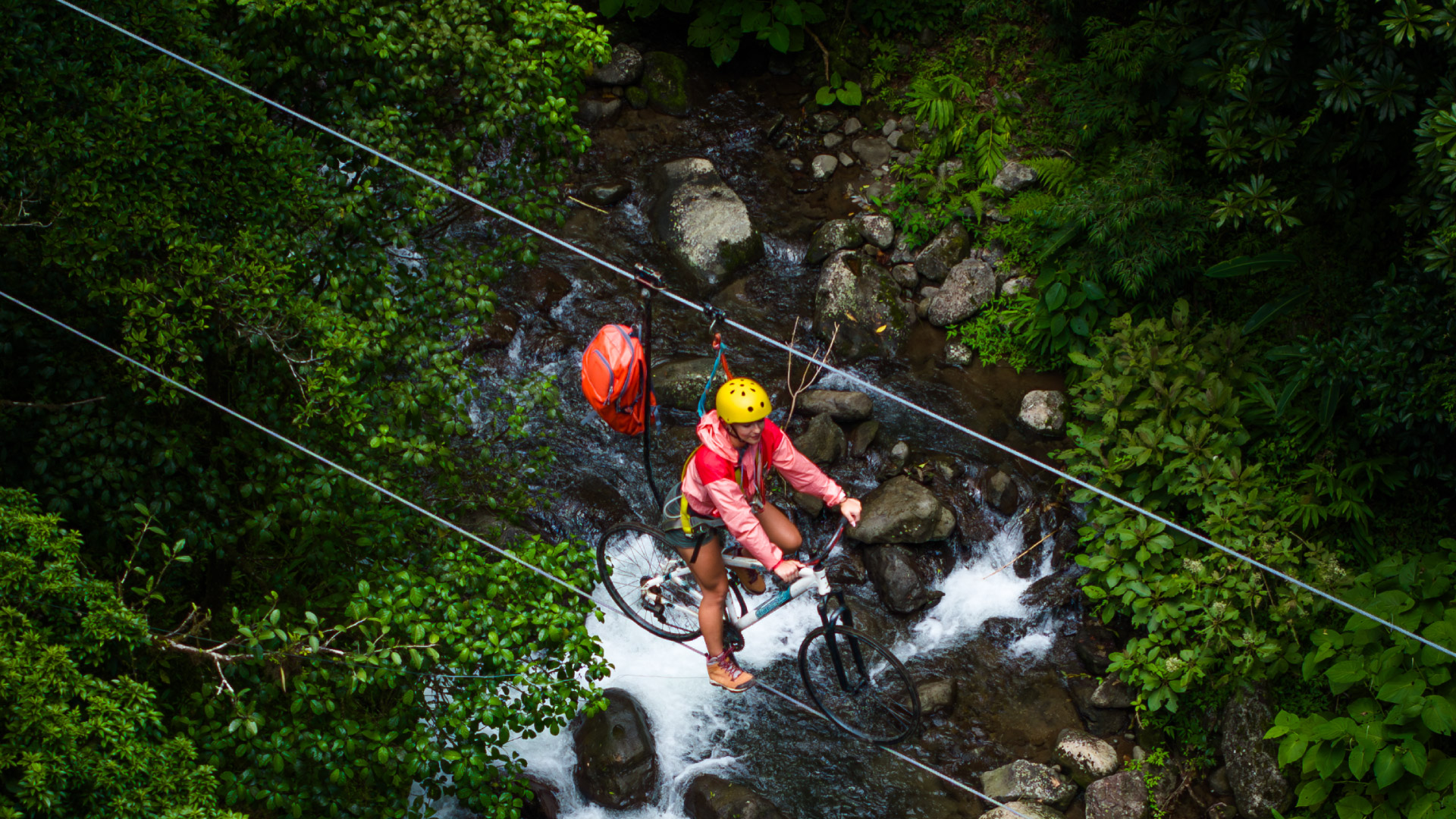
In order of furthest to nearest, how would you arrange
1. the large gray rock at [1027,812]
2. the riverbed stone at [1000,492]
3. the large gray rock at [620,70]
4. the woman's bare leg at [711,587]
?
the large gray rock at [620,70], the riverbed stone at [1000,492], the large gray rock at [1027,812], the woman's bare leg at [711,587]

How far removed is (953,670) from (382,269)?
16.8 ft

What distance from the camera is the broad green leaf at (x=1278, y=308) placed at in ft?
22.8

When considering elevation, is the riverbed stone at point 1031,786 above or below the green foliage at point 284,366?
below

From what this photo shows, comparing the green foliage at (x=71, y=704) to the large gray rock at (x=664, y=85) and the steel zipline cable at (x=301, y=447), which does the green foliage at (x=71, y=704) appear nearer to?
the steel zipline cable at (x=301, y=447)

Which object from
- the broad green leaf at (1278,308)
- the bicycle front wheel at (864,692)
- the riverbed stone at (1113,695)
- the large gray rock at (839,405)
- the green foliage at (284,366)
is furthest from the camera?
the large gray rock at (839,405)

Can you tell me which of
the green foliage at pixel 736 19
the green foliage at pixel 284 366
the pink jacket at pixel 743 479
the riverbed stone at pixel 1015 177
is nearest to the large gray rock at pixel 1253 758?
the pink jacket at pixel 743 479

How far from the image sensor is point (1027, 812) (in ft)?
19.9

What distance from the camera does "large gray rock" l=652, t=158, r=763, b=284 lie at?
9.54 metres

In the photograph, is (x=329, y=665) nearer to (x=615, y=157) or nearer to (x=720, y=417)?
(x=720, y=417)

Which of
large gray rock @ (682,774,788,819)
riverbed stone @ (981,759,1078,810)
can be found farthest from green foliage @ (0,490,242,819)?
riverbed stone @ (981,759,1078,810)

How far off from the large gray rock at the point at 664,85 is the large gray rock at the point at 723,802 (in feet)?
25.5

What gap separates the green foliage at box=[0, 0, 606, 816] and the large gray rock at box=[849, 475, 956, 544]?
3.24 meters

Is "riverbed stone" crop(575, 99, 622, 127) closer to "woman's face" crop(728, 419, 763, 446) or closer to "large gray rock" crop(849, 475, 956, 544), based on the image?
"large gray rock" crop(849, 475, 956, 544)

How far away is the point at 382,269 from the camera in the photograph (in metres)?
5.22
